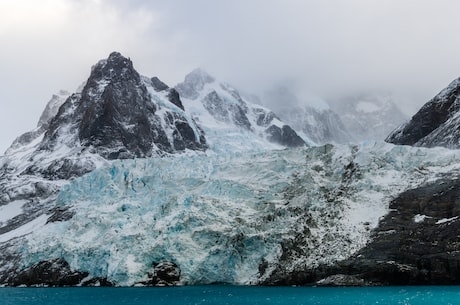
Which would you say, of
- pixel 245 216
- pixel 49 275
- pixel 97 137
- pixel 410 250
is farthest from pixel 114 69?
pixel 410 250

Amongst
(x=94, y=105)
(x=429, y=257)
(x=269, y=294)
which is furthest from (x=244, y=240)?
(x=94, y=105)

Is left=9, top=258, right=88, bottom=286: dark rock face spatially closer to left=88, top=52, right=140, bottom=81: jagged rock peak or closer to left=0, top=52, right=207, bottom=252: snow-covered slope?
left=0, top=52, right=207, bottom=252: snow-covered slope

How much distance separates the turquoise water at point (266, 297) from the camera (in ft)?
159

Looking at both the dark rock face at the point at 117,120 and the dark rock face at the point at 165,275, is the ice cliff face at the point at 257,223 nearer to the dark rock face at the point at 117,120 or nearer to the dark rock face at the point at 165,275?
the dark rock face at the point at 165,275

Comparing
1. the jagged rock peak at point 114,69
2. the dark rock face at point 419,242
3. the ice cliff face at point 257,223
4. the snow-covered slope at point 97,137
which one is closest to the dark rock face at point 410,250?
the dark rock face at point 419,242

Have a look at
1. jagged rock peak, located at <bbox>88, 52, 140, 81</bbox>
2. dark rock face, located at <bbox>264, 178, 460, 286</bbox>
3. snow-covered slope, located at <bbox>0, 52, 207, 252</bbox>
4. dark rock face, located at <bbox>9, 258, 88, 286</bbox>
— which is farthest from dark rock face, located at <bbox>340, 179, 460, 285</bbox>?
jagged rock peak, located at <bbox>88, 52, 140, 81</bbox>

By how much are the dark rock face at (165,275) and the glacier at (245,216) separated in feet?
2.86

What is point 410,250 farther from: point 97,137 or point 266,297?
point 97,137

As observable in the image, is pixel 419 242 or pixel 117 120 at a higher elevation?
pixel 117 120

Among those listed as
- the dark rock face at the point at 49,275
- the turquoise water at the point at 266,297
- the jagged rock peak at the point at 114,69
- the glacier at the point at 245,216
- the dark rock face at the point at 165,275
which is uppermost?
the jagged rock peak at the point at 114,69

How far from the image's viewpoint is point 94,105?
167m

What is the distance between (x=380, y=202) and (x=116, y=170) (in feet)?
159

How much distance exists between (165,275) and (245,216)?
14101 millimetres

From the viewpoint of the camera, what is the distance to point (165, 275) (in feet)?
250
